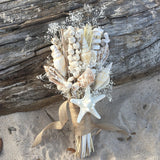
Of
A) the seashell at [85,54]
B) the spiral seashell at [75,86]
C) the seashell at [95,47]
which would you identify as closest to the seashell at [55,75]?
the spiral seashell at [75,86]

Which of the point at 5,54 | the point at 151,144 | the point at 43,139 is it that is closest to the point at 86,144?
the point at 43,139

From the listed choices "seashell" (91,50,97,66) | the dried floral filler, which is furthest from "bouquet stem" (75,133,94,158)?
"seashell" (91,50,97,66)

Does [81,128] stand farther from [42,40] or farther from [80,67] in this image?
[42,40]

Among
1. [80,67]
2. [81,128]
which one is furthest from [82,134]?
[80,67]

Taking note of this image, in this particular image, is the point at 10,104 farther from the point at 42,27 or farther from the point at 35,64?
the point at 42,27

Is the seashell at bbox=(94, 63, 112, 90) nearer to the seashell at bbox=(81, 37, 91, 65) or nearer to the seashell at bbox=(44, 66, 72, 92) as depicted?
the seashell at bbox=(81, 37, 91, 65)

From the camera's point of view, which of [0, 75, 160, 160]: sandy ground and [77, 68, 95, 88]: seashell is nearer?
[77, 68, 95, 88]: seashell
